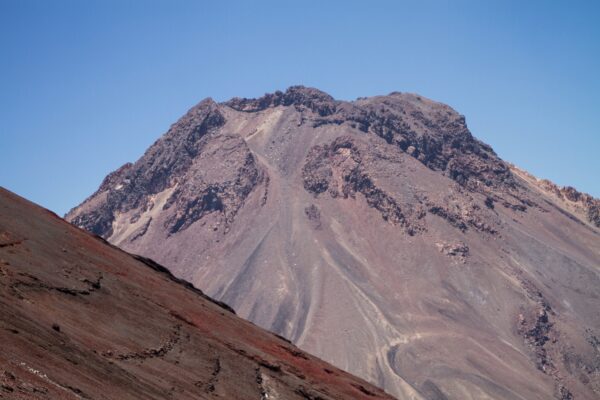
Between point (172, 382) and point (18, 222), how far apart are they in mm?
20203

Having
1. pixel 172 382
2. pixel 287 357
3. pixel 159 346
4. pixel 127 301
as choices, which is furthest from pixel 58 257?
pixel 287 357

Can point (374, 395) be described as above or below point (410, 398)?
below

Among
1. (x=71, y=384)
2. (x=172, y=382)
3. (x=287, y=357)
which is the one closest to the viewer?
(x=71, y=384)

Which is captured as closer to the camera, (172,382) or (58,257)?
(172,382)

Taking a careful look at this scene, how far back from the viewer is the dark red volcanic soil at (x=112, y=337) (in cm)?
3284

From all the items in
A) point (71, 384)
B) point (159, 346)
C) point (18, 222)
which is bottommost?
point (71, 384)

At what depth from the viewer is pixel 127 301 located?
→ 170 feet

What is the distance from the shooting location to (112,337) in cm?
4347

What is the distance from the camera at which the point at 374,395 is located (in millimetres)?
66375

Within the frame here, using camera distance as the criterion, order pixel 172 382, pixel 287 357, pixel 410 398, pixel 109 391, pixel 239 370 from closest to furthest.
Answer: pixel 109 391 < pixel 172 382 < pixel 239 370 < pixel 287 357 < pixel 410 398

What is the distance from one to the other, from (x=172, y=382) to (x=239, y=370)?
9.38 m

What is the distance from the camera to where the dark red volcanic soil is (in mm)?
32844

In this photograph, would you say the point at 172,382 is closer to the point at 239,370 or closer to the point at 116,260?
the point at 239,370

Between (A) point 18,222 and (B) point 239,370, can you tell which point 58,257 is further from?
(B) point 239,370
